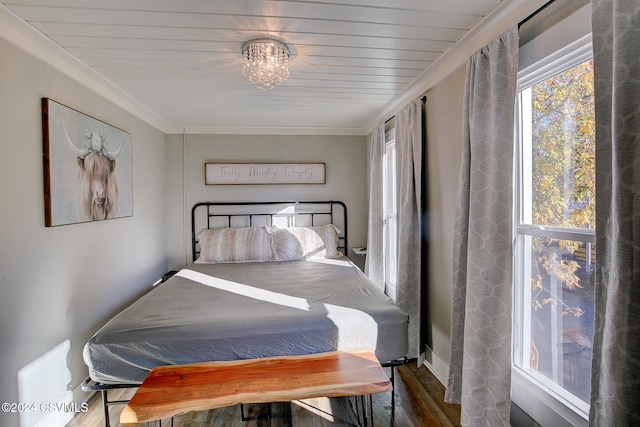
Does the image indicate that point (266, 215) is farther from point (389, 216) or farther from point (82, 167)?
point (82, 167)

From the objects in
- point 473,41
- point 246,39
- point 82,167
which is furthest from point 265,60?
point 82,167

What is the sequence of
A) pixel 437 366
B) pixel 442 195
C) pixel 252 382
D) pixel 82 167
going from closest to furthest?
pixel 252 382 → pixel 82 167 → pixel 442 195 → pixel 437 366

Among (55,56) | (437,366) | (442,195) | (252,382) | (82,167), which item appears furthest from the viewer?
(437,366)

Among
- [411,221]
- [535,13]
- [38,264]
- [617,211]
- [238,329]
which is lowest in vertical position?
[238,329]

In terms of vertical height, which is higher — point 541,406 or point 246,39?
point 246,39

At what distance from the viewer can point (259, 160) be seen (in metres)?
3.94

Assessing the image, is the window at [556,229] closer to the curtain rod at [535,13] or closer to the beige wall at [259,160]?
the curtain rod at [535,13]

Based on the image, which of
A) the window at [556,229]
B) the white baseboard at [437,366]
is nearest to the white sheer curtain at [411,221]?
the white baseboard at [437,366]

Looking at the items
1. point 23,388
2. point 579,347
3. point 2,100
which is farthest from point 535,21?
point 23,388

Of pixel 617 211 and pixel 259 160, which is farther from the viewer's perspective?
pixel 259 160

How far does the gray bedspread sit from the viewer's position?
171cm

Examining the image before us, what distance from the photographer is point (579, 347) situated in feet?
4.45

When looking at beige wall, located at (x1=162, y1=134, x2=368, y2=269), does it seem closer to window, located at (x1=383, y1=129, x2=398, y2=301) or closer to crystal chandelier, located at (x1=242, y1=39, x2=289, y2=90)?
window, located at (x1=383, y1=129, x2=398, y2=301)

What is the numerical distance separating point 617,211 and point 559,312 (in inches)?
27.0
